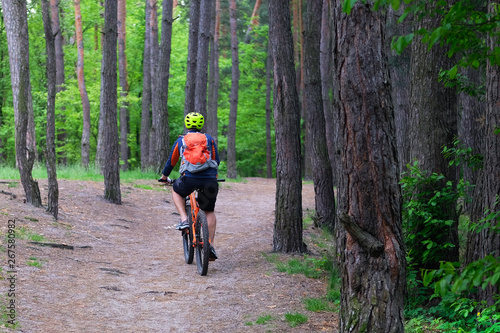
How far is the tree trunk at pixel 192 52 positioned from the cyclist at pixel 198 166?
11.3 metres

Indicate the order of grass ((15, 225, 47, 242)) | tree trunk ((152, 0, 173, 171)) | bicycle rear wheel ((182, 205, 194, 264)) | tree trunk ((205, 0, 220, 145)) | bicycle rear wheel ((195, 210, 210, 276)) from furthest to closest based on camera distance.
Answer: tree trunk ((205, 0, 220, 145))
tree trunk ((152, 0, 173, 171))
grass ((15, 225, 47, 242))
bicycle rear wheel ((182, 205, 194, 264))
bicycle rear wheel ((195, 210, 210, 276))

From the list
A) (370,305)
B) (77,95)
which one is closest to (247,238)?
(370,305)

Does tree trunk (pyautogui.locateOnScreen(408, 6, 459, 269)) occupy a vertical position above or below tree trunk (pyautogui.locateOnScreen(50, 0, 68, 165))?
below

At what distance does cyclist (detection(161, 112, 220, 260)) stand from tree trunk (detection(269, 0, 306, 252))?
4.88ft

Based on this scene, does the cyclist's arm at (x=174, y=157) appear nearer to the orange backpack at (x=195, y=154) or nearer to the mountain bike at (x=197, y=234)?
the orange backpack at (x=195, y=154)

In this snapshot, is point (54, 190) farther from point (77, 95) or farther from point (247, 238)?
point (77, 95)

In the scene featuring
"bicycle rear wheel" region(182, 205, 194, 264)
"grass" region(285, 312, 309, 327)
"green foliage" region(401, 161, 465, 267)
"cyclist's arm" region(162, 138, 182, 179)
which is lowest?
"grass" region(285, 312, 309, 327)

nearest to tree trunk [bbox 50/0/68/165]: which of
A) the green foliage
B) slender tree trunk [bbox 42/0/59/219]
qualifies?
slender tree trunk [bbox 42/0/59/219]

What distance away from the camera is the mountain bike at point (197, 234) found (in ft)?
23.8

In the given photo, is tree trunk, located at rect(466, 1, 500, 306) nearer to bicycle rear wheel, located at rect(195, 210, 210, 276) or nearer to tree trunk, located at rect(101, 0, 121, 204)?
bicycle rear wheel, located at rect(195, 210, 210, 276)

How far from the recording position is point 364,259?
4266 millimetres

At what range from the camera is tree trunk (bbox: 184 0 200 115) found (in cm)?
1827

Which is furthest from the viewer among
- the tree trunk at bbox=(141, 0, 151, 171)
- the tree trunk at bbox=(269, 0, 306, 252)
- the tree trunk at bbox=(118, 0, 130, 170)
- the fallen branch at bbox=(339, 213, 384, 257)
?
the tree trunk at bbox=(118, 0, 130, 170)

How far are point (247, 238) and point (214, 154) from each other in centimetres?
330
